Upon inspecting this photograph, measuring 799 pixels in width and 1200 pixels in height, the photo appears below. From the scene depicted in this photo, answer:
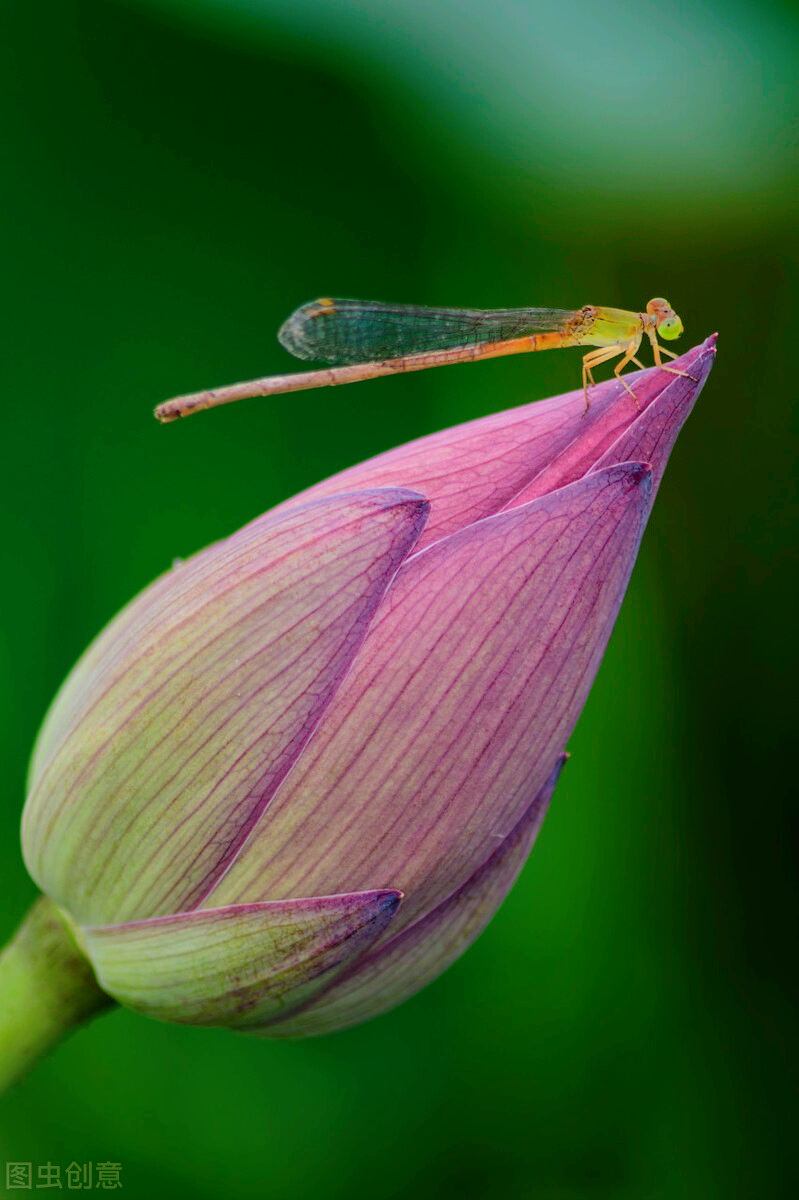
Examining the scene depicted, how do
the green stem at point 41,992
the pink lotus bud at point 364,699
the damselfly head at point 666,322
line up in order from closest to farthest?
the pink lotus bud at point 364,699 < the green stem at point 41,992 < the damselfly head at point 666,322

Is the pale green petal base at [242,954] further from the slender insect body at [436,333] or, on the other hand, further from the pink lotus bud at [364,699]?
the slender insect body at [436,333]

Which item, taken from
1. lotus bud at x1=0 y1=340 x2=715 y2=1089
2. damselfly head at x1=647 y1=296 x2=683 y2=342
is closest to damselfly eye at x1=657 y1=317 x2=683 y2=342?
damselfly head at x1=647 y1=296 x2=683 y2=342

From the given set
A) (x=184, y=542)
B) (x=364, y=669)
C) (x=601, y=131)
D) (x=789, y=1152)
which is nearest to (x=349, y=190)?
(x=601, y=131)

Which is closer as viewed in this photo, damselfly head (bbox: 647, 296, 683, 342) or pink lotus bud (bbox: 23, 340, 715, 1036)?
pink lotus bud (bbox: 23, 340, 715, 1036)

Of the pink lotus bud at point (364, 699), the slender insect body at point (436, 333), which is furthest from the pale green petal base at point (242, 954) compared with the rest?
the slender insect body at point (436, 333)

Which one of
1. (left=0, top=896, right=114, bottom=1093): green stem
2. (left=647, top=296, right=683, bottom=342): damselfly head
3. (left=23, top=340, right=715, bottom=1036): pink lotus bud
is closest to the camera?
(left=23, top=340, right=715, bottom=1036): pink lotus bud

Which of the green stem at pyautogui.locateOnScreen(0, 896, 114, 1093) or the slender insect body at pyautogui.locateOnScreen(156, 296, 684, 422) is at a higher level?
the slender insect body at pyautogui.locateOnScreen(156, 296, 684, 422)

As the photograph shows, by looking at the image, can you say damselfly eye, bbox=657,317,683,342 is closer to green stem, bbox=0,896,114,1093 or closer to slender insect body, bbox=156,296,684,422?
slender insect body, bbox=156,296,684,422

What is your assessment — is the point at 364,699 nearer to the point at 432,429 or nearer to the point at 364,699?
the point at 364,699
